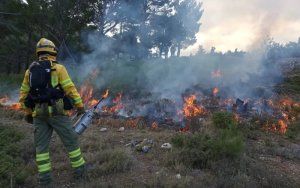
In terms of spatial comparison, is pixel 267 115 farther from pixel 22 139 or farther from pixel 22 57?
pixel 22 57

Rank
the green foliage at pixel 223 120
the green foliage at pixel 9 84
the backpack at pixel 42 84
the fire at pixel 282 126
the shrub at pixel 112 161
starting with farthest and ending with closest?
the green foliage at pixel 9 84
the fire at pixel 282 126
the green foliage at pixel 223 120
the shrub at pixel 112 161
the backpack at pixel 42 84

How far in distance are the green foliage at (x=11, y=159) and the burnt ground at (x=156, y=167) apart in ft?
0.14

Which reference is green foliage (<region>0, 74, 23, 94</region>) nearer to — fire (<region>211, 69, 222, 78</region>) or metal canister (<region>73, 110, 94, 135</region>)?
fire (<region>211, 69, 222, 78</region>)

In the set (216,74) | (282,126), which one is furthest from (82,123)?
(216,74)

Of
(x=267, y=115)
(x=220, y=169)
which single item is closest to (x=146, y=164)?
(x=220, y=169)

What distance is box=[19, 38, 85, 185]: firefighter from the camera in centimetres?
551

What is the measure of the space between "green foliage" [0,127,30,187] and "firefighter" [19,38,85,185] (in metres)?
0.46

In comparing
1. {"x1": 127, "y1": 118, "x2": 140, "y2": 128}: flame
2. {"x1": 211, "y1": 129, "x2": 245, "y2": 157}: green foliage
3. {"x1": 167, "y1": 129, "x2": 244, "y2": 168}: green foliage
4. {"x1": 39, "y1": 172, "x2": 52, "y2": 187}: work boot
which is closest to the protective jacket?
{"x1": 39, "y1": 172, "x2": 52, "y2": 187}: work boot

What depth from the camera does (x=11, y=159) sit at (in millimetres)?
6410

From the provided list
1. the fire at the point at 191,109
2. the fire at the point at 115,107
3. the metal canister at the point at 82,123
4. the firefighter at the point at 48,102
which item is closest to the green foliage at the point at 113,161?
the firefighter at the point at 48,102

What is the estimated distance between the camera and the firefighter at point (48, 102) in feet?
18.1

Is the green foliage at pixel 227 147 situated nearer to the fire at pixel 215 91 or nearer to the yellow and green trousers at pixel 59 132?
the yellow and green trousers at pixel 59 132

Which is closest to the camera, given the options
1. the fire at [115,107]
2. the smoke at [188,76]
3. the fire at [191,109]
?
the fire at [191,109]

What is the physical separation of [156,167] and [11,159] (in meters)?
2.65
